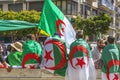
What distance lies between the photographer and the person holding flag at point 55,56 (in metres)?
10.9

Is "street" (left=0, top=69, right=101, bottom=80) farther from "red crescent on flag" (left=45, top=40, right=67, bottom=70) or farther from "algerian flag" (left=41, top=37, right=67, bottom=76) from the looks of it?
"red crescent on flag" (left=45, top=40, right=67, bottom=70)

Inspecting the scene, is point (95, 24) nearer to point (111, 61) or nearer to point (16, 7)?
point (16, 7)

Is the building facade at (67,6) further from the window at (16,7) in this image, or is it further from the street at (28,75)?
the street at (28,75)

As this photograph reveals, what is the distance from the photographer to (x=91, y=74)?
10602 mm

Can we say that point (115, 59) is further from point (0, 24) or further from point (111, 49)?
point (0, 24)

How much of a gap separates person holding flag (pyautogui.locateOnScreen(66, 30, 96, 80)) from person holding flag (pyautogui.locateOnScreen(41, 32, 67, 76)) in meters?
0.34

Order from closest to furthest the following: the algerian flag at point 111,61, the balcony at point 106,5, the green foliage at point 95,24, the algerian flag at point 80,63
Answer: the algerian flag at point 80,63, the algerian flag at point 111,61, the green foliage at point 95,24, the balcony at point 106,5

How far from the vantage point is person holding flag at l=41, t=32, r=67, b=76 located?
35.7 ft

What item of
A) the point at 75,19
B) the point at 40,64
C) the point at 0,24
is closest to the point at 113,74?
the point at 40,64

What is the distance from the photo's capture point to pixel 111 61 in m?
10.6

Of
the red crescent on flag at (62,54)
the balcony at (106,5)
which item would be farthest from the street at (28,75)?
the balcony at (106,5)

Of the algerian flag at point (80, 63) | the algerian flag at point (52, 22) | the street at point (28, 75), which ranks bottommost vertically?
the street at point (28, 75)

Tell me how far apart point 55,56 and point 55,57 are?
0.03 m

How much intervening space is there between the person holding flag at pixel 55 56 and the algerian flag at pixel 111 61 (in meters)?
1.00
